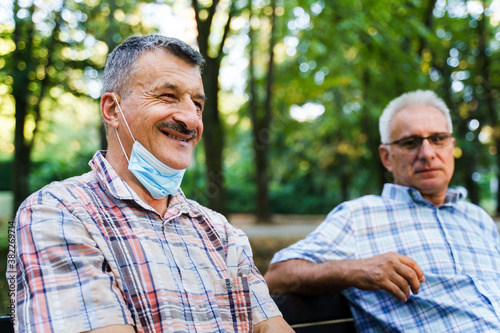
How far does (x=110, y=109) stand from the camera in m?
1.89

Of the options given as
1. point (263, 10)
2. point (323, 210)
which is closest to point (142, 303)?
point (263, 10)

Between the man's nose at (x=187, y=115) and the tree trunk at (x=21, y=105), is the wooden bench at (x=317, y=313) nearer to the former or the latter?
the man's nose at (x=187, y=115)

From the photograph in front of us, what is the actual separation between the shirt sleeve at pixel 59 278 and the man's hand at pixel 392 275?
1.27 metres

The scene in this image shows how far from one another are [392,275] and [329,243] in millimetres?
436

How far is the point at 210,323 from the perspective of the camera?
171 centimetres

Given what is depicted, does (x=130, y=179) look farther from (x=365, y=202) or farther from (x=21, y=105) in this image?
(x=21, y=105)

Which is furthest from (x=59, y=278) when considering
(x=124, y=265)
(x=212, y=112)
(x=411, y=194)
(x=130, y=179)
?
(x=212, y=112)

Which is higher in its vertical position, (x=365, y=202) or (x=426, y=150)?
(x=426, y=150)

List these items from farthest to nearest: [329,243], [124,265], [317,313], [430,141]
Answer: [430,141]
[329,243]
[317,313]
[124,265]

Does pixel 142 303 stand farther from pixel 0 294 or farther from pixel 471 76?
pixel 471 76

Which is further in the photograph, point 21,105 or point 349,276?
point 21,105

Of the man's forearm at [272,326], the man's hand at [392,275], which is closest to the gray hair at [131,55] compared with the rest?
the man's forearm at [272,326]

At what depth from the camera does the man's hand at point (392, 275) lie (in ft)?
7.27

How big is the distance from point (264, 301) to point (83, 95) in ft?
20.7
